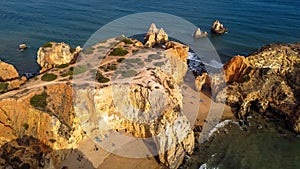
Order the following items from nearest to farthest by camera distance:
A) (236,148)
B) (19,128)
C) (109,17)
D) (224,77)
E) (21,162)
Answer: (21,162) < (19,128) < (236,148) < (224,77) < (109,17)

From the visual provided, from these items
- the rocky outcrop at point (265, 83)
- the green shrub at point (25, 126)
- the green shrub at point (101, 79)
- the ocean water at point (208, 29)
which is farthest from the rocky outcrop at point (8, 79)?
the rocky outcrop at point (265, 83)

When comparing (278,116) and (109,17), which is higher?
(109,17)

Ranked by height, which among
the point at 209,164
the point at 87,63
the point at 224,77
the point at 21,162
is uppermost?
the point at 87,63

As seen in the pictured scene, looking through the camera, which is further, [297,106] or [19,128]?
[297,106]

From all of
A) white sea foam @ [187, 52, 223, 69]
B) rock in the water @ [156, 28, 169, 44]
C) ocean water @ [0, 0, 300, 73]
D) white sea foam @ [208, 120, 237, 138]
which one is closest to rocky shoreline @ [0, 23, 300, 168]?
white sea foam @ [208, 120, 237, 138]

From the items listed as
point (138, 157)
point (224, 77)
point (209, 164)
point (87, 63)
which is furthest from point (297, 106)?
point (87, 63)

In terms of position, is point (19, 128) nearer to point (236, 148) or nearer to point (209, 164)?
point (209, 164)

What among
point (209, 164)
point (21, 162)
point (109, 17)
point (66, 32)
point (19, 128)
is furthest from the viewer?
point (109, 17)
